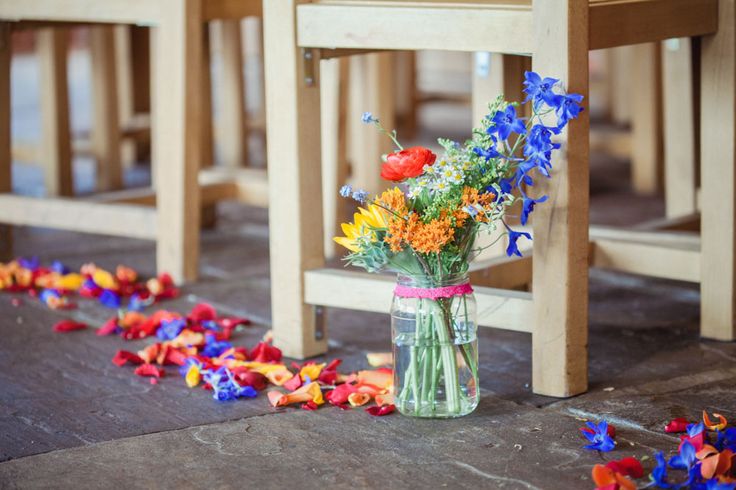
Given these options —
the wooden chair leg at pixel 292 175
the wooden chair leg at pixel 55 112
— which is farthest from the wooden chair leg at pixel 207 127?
the wooden chair leg at pixel 292 175

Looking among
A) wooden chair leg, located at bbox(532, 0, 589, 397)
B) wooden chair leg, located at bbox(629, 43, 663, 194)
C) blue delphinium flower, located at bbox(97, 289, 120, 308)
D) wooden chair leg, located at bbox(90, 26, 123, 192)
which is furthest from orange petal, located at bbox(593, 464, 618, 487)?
wooden chair leg, located at bbox(90, 26, 123, 192)

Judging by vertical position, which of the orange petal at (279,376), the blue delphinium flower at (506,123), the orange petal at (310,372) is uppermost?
the blue delphinium flower at (506,123)

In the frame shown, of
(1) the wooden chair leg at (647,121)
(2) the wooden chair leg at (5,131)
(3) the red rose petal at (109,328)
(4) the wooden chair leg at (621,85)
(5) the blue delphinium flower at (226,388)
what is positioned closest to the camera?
(5) the blue delphinium flower at (226,388)

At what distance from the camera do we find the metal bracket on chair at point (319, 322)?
6.58ft

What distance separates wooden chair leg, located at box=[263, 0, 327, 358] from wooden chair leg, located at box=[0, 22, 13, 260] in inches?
42.3

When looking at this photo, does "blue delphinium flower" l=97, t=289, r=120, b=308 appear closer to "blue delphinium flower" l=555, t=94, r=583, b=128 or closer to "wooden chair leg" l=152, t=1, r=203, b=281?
"wooden chair leg" l=152, t=1, r=203, b=281

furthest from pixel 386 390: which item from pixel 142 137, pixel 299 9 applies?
pixel 142 137

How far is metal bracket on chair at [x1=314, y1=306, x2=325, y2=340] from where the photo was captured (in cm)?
201

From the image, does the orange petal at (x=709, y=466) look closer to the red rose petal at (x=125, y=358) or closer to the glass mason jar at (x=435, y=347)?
the glass mason jar at (x=435, y=347)

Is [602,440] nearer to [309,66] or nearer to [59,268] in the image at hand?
[309,66]

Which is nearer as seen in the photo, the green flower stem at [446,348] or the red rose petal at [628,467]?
the red rose petal at [628,467]

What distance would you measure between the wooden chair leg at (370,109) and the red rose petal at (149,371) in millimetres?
1232

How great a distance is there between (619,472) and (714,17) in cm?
87

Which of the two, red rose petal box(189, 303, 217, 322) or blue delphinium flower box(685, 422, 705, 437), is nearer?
blue delphinium flower box(685, 422, 705, 437)
